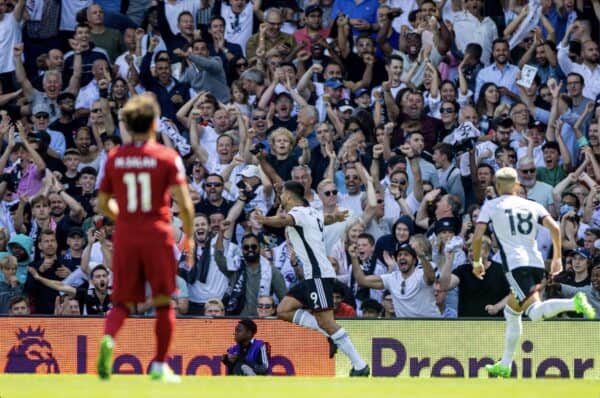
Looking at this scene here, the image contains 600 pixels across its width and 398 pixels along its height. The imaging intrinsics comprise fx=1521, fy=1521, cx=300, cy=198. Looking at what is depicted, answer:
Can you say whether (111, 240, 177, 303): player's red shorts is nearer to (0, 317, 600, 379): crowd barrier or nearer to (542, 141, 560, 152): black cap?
(0, 317, 600, 379): crowd barrier

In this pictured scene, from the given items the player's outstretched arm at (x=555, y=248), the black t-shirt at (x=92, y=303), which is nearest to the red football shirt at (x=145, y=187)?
the player's outstretched arm at (x=555, y=248)

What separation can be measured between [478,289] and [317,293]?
267cm

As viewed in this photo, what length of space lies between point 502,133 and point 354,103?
2487 mm

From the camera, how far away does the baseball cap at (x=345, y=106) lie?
21.9 m

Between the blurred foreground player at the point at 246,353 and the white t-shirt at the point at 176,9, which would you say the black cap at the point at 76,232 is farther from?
the white t-shirt at the point at 176,9

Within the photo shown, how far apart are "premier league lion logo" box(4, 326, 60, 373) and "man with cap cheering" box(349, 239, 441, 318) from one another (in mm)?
3983

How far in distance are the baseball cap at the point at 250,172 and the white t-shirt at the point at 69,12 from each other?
4.77m

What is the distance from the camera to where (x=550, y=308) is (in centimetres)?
1539

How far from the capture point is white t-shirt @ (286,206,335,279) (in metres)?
17.4

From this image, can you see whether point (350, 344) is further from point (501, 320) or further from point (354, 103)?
point (354, 103)

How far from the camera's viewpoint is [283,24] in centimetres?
2361

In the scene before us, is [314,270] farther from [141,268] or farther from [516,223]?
[141,268]

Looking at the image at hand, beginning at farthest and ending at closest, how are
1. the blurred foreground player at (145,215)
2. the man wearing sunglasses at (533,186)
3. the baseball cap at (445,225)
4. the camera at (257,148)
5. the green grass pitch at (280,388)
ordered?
the camera at (257,148), the man wearing sunglasses at (533,186), the baseball cap at (445,225), the blurred foreground player at (145,215), the green grass pitch at (280,388)

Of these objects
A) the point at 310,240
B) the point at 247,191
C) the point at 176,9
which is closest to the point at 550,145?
the point at 247,191
